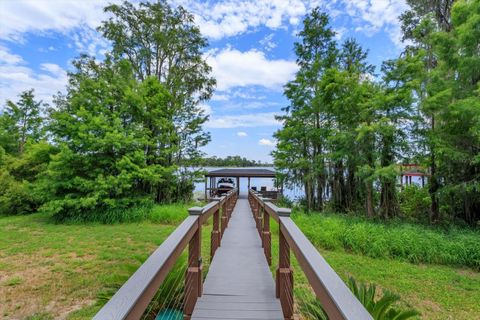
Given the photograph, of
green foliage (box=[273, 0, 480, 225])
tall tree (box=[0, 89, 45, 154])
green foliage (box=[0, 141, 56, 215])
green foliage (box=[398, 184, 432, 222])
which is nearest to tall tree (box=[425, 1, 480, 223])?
green foliage (box=[273, 0, 480, 225])

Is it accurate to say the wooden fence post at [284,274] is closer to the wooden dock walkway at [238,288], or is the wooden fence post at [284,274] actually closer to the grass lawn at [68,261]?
the wooden dock walkway at [238,288]

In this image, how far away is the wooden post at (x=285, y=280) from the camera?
2.15 m

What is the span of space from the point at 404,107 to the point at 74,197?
1254 centimetres

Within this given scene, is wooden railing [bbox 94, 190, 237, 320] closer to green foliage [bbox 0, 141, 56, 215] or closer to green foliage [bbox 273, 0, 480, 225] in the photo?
green foliage [bbox 273, 0, 480, 225]

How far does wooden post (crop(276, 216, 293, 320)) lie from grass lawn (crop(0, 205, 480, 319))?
1.80 metres

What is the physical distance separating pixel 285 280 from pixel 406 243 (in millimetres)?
5662

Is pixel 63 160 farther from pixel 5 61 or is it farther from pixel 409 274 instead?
pixel 409 274

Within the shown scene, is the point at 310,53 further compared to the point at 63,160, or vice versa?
the point at 310,53

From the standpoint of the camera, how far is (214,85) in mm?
14852

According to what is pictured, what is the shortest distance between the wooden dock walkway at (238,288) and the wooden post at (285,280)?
0.48ft

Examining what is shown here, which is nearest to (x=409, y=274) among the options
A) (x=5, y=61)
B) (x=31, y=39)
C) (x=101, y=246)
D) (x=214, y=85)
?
(x=101, y=246)

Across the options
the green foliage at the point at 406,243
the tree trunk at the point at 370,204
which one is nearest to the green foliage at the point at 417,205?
the tree trunk at the point at 370,204

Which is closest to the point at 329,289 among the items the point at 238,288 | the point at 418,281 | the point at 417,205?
the point at 238,288

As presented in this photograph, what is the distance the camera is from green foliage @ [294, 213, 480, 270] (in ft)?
19.7
